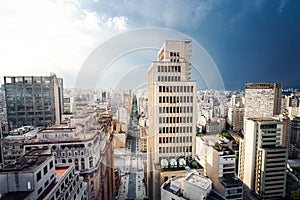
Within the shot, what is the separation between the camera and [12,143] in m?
6.17

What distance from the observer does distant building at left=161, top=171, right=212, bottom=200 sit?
256 centimetres

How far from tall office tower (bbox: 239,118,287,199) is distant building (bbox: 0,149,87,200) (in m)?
7.16

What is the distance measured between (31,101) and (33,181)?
8953 millimetres

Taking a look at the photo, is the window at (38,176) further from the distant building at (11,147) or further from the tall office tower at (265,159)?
the tall office tower at (265,159)

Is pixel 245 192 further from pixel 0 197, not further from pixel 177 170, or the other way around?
pixel 0 197

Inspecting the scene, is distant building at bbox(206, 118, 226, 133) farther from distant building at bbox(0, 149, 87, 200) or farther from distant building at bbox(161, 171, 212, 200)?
distant building at bbox(0, 149, 87, 200)

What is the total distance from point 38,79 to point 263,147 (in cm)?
1237

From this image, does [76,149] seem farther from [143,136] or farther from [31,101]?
[31,101]

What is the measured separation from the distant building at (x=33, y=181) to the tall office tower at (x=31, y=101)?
7905mm

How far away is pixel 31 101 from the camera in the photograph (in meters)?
8.93

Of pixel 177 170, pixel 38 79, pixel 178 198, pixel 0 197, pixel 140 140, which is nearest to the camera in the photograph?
pixel 0 197

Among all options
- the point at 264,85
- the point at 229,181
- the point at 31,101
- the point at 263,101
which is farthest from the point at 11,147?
the point at 264,85

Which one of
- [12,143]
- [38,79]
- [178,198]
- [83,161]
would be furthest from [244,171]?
[38,79]

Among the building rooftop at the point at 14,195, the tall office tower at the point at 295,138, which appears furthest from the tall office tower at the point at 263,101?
the building rooftop at the point at 14,195
